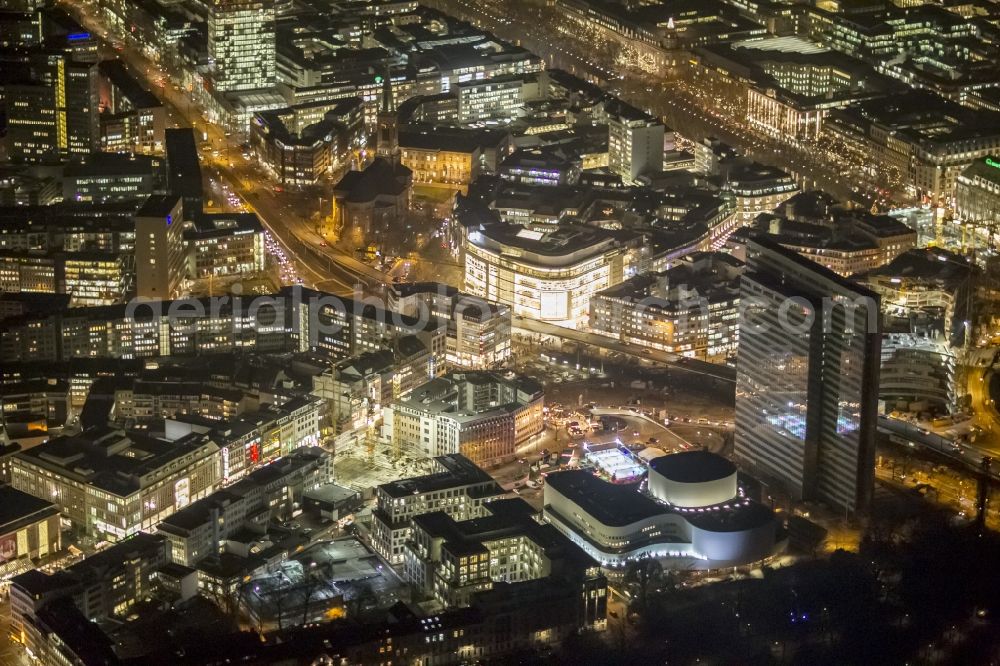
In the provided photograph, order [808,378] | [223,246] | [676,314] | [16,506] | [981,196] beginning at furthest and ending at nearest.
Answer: [981,196] → [223,246] → [676,314] → [808,378] → [16,506]

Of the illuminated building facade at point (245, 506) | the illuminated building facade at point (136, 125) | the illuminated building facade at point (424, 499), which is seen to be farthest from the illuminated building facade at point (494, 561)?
the illuminated building facade at point (136, 125)

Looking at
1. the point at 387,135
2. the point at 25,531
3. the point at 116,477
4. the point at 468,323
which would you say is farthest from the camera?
the point at 387,135

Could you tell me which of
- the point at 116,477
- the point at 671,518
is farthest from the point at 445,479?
the point at 116,477

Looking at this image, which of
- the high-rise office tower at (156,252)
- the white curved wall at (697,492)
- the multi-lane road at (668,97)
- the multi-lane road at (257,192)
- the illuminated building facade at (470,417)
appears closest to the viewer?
the white curved wall at (697,492)

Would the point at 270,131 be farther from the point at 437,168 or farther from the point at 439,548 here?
the point at 439,548

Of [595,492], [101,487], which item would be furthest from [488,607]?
[101,487]

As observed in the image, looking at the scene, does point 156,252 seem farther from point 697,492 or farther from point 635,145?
point 697,492

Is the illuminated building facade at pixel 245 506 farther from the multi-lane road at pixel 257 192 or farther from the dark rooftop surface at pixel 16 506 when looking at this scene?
the multi-lane road at pixel 257 192
